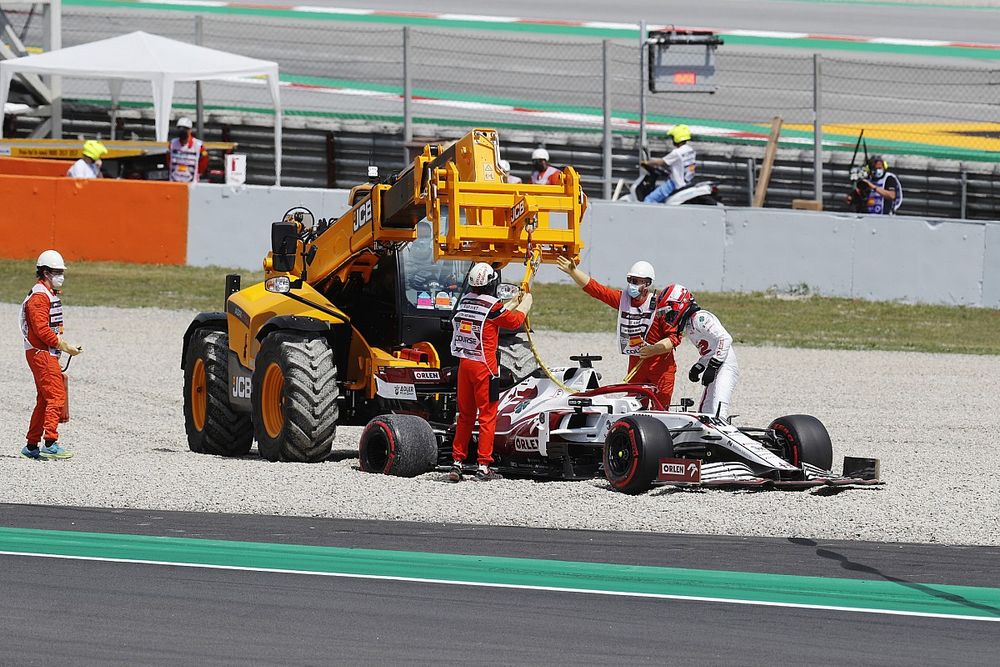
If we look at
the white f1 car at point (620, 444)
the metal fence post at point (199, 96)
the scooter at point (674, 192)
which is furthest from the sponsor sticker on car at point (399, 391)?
the metal fence post at point (199, 96)

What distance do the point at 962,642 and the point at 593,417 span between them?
4.53m

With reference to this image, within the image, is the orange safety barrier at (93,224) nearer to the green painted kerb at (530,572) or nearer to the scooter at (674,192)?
the scooter at (674,192)

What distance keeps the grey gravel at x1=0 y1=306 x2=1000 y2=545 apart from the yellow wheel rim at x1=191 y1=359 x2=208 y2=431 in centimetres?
30

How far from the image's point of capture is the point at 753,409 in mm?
15891

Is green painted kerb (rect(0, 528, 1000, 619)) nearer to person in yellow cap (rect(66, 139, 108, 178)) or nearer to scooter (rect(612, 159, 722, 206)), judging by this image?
scooter (rect(612, 159, 722, 206))

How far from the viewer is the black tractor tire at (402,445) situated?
1207 centimetres

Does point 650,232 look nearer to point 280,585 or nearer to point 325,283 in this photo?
point 325,283

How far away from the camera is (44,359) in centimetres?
1286

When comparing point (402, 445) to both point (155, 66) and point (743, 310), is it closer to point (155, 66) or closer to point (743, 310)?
point (743, 310)

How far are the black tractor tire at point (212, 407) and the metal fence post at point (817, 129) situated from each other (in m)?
10.1

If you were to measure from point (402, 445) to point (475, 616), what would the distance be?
401 cm

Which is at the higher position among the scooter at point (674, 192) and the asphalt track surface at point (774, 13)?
the asphalt track surface at point (774, 13)

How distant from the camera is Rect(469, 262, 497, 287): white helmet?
467 inches

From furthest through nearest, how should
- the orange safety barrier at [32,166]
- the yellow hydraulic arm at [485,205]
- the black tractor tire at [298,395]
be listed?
the orange safety barrier at [32,166], the black tractor tire at [298,395], the yellow hydraulic arm at [485,205]
